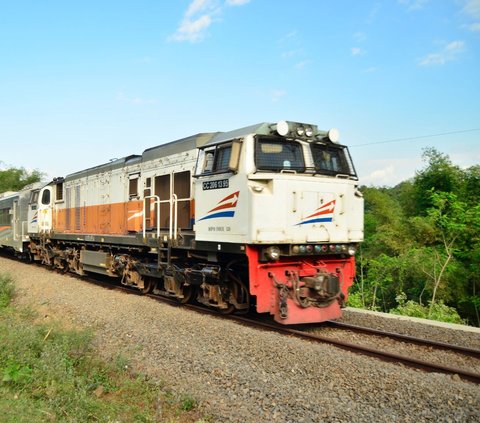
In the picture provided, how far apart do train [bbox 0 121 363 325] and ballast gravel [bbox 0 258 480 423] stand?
0.80m

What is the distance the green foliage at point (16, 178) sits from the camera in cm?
5630

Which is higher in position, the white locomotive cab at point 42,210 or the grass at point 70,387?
the white locomotive cab at point 42,210

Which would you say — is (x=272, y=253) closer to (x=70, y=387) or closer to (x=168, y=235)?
(x=168, y=235)

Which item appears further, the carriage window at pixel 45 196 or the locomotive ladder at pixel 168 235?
the carriage window at pixel 45 196

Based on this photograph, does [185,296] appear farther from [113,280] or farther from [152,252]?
[113,280]

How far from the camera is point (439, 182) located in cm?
3155

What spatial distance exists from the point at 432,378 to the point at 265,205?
3267 mm

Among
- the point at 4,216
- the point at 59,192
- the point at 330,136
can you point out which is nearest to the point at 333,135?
the point at 330,136

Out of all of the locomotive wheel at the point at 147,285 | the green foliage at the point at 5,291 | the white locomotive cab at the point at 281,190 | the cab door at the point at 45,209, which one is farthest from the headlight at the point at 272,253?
the cab door at the point at 45,209

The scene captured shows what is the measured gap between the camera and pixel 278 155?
24.9ft

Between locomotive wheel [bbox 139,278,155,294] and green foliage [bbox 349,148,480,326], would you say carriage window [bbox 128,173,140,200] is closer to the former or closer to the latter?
locomotive wheel [bbox 139,278,155,294]

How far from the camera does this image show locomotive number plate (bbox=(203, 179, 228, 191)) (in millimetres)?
7648

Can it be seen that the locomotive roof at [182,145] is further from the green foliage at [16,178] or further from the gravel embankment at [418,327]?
the green foliage at [16,178]

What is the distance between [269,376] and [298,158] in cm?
386
